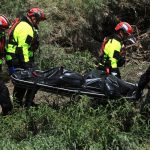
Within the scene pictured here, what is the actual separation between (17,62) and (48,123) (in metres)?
1.60

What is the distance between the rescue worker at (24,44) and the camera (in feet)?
24.3

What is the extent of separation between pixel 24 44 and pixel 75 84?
48.5 inches

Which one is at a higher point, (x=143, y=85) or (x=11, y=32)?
(x=11, y=32)

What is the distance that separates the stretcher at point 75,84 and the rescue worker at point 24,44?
1.62ft

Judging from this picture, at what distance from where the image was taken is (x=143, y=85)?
21.6 feet

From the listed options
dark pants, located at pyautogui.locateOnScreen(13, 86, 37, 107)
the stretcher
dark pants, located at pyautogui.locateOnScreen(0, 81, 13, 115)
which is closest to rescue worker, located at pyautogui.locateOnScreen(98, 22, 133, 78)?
the stretcher

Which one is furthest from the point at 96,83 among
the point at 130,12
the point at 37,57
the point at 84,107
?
the point at 130,12

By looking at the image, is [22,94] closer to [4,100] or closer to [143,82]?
[4,100]

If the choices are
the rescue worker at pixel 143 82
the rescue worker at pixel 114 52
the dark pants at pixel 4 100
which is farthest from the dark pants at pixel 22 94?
the rescue worker at pixel 143 82

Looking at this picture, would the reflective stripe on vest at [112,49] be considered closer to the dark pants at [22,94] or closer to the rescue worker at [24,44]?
the rescue worker at [24,44]

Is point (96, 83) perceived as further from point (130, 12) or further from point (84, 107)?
point (130, 12)

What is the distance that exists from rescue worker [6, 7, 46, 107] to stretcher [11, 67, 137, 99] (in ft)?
1.62

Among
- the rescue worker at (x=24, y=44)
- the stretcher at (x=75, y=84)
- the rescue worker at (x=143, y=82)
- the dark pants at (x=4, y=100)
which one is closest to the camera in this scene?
the rescue worker at (x=143, y=82)

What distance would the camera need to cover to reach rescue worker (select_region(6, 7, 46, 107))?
742 cm
